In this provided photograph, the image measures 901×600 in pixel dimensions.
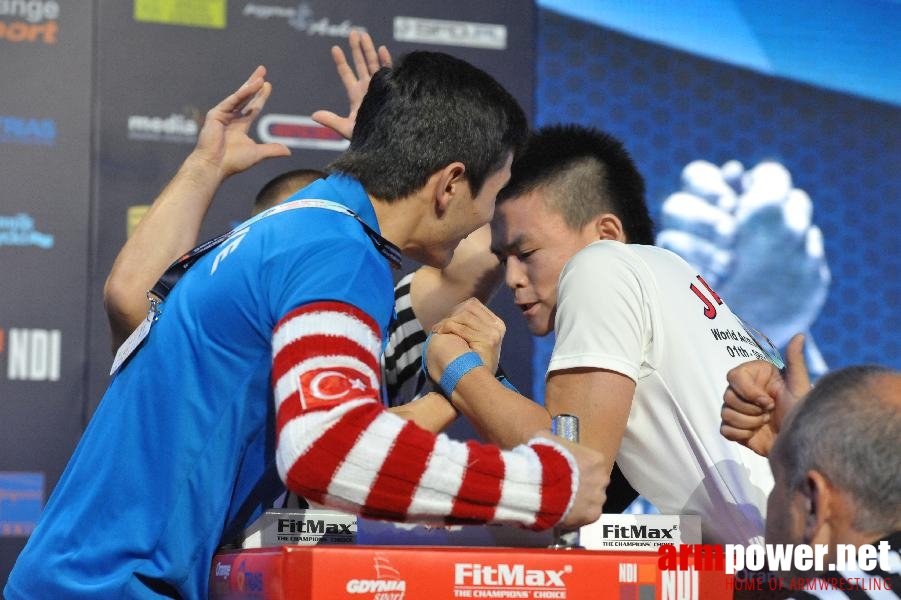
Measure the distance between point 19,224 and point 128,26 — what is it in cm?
78

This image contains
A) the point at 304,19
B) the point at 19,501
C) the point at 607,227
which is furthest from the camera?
the point at 304,19

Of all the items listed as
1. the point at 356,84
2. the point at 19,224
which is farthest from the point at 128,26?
the point at 356,84

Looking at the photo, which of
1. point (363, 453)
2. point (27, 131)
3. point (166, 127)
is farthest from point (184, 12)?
point (363, 453)

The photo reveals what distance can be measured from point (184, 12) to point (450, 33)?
96 cm

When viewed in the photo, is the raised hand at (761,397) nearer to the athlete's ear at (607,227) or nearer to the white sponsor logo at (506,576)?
the white sponsor logo at (506,576)

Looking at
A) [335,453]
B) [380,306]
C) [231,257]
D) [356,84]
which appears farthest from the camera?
[356,84]

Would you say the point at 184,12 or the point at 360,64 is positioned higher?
the point at 184,12

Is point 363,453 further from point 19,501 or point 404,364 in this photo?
point 19,501

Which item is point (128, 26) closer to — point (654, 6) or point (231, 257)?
point (654, 6)

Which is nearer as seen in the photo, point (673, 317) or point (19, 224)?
point (673, 317)

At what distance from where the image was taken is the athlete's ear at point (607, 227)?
268cm

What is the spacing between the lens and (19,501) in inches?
147

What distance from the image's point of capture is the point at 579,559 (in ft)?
4.68

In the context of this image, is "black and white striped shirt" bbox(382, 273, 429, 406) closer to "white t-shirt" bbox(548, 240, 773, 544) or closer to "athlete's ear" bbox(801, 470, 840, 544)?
"white t-shirt" bbox(548, 240, 773, 544)
